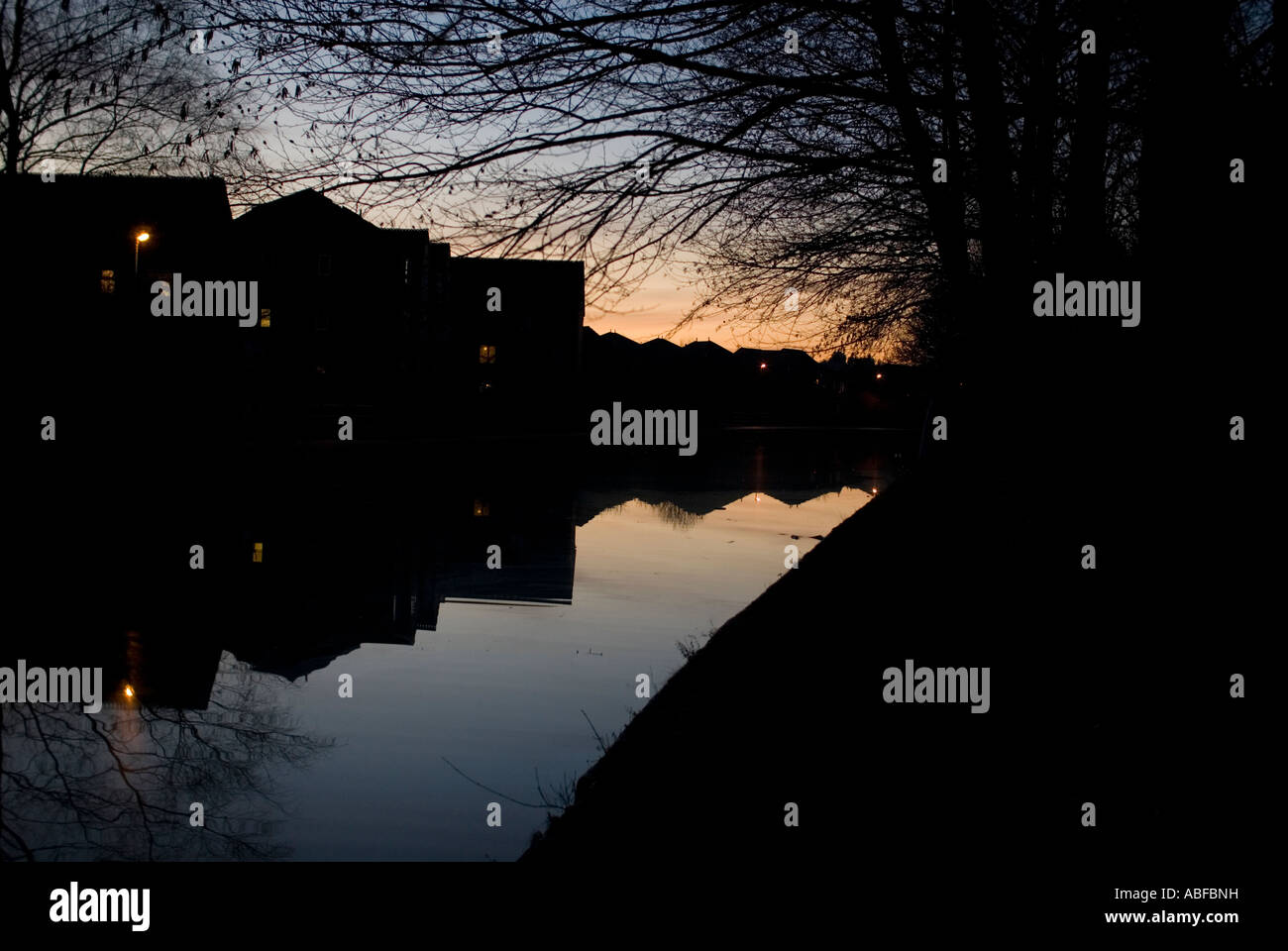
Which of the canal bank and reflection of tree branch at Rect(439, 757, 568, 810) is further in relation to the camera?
reflection of tree branch at Rect(439, 757, 568, 810)

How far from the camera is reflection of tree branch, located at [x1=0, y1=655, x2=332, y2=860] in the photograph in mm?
5895

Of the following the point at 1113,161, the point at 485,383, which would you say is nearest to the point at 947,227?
the point at 1113,161

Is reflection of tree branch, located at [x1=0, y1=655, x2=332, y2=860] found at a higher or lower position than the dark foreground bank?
lower

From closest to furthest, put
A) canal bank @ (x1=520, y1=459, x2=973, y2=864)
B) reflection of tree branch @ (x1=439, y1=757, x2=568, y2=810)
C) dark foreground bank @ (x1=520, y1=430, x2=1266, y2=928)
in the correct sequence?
dark foreground bank @ (x1=520, y1=430, x2=1266, y2=928) → canal bank @ (x1=520, y1=459, x2=973, y2=864) → reflection of tree branch @ (x1=439, y1=757, x2=568, y2=810)

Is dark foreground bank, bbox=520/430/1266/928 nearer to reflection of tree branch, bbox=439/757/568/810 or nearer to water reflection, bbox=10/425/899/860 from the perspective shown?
reflection of tree branch, bbox=439/757/568/810

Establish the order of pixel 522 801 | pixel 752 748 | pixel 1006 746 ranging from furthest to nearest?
pixel 522 801 → pixel 752 748 → pixel 1006 746

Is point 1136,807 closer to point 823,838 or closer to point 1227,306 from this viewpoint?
point 823,838

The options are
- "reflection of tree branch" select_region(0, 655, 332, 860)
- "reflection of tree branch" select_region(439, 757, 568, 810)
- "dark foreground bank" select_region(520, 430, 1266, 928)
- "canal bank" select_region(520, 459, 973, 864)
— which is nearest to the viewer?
"dark foreground bank" select_region(520, 430, 1266, 928)

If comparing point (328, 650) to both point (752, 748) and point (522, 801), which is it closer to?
point (522, 801)

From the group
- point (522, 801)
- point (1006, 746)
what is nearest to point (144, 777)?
point (522, 801)

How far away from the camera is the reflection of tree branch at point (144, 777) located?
5.89 metres

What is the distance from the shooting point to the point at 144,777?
673 centimetres

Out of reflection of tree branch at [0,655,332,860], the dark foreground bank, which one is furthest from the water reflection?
the dark foreground bank

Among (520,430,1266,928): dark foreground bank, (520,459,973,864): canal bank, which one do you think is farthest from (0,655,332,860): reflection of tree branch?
(520,430,1266,928): dark foreground bank
